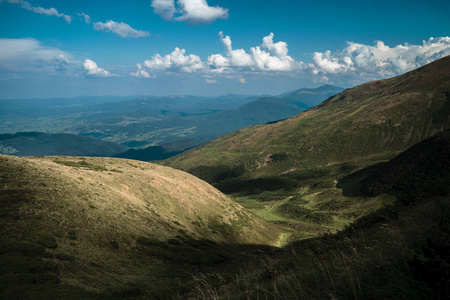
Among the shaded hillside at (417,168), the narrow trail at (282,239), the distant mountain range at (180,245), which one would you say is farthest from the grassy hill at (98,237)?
the shaded hillside at (417,168)

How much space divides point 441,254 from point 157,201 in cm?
5462

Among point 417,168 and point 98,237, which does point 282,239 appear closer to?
point 98,237

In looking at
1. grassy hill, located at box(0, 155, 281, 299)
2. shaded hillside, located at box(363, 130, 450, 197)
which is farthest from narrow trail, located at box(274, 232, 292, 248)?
shaded hillside, located at box(363, 130, 450, 197)

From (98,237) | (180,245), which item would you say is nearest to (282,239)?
(180,245)

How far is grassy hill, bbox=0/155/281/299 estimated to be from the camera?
1902 cm

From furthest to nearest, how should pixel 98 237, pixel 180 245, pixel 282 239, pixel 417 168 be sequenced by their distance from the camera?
pixel 417 168
pixel 282 239
pixel 180 245
pixel 98 237

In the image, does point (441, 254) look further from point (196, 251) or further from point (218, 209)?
point (218, 209)

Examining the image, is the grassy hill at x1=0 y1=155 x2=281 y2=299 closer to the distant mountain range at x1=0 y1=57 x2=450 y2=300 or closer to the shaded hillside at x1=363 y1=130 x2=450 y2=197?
the distant mountain range at x1=0 y1=57 x2=450 y2=300

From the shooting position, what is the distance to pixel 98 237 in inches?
1184

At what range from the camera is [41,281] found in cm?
1791

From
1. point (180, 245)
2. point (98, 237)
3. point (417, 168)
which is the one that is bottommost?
point (180, 245)

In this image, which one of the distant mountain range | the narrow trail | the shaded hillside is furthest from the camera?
the shaded hillside

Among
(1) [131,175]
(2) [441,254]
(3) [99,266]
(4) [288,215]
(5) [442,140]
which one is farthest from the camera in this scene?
(4) [288,215]

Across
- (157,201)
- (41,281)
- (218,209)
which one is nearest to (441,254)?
(41,281)
